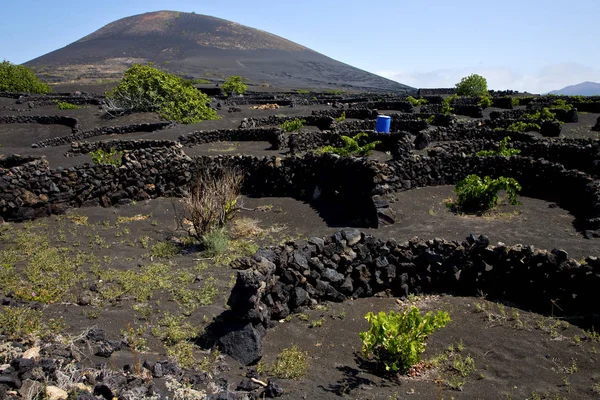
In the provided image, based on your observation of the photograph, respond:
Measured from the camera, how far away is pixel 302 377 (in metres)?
5.96

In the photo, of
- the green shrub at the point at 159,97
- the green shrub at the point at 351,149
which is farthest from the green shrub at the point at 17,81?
the green shrub at the point at 351,149

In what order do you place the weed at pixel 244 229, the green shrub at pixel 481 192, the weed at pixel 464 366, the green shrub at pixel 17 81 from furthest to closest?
1. the green shrub at pixel 17 81
2. the green shrub at pixel 481 192
3. the weed at pixel 244 229
4. the weed at pixel 464 366

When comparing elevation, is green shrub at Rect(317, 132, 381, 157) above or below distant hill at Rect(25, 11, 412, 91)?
below

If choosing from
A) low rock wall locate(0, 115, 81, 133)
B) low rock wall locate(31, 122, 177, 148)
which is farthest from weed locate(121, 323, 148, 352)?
low rock wall locate(0, 115, 81, 133)

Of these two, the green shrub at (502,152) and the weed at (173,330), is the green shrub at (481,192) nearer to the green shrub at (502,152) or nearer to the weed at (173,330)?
the green shrub at (502,152)

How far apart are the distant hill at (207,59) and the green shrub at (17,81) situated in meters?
49.6

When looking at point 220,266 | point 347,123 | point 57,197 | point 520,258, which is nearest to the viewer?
point 520,258

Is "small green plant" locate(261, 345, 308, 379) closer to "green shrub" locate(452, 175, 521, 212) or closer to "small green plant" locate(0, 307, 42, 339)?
"small green plant" locate(0, 307, 42, 339)

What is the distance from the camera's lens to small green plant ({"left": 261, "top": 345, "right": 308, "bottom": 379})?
6008mm

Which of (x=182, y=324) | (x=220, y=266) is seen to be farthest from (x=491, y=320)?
(x=220, y=266)

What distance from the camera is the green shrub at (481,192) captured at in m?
13.6

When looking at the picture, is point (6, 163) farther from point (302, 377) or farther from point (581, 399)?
point (581, 399)

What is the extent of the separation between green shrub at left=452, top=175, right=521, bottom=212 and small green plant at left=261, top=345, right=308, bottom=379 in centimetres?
898

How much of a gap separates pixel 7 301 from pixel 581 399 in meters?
7.96
